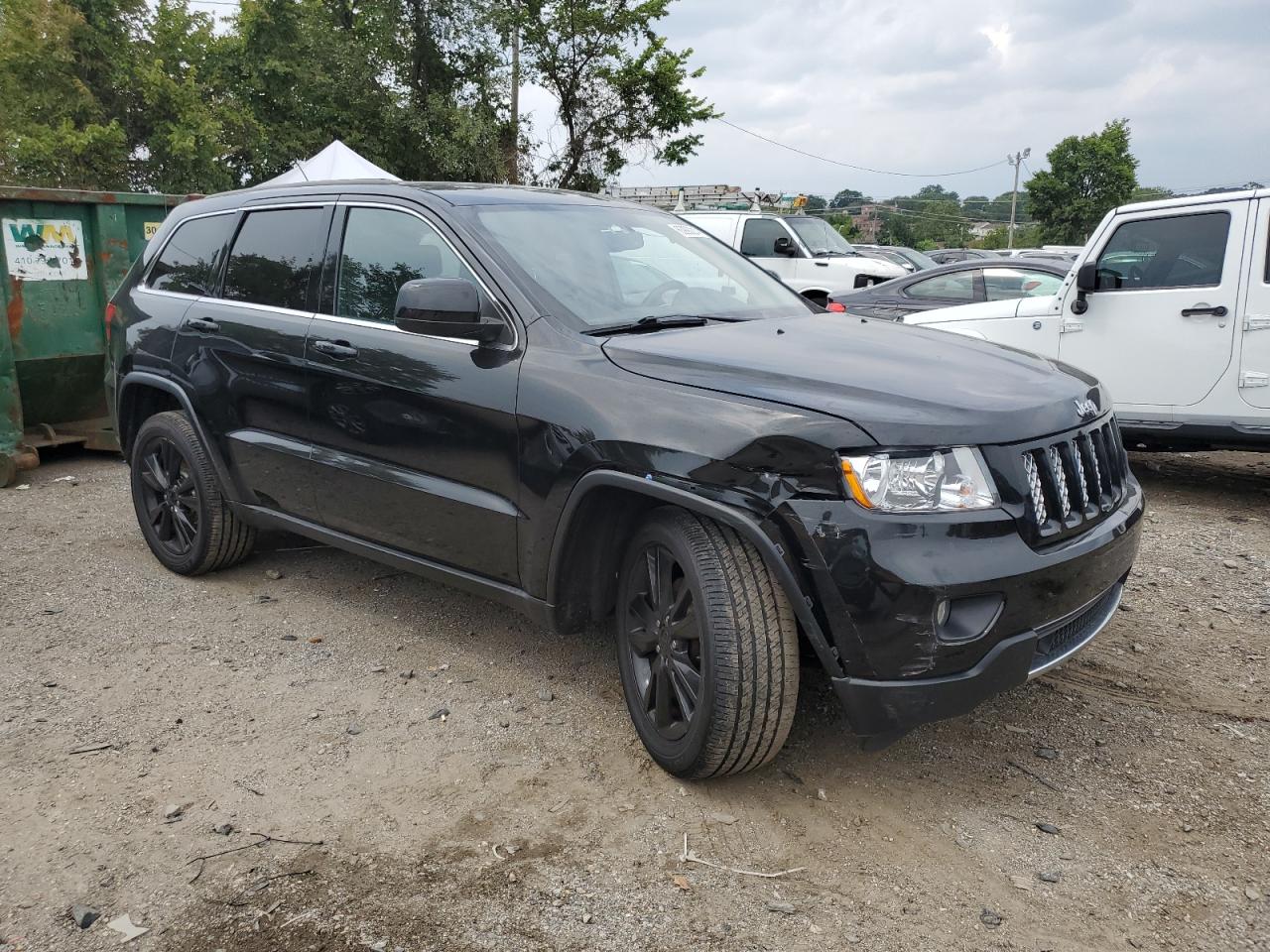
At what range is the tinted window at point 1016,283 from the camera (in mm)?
8883

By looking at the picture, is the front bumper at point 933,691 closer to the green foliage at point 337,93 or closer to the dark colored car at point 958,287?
the dark colored car at point 958,287

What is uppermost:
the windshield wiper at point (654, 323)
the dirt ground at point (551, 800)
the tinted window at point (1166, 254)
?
the tinted window at point (1166, 254)

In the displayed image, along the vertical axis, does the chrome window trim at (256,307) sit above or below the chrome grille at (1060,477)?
above

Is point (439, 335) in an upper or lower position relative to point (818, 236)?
lower

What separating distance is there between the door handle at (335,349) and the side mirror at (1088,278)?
4.72 metres

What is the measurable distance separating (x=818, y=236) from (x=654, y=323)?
1118 centimetres

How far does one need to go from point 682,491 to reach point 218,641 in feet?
7.88

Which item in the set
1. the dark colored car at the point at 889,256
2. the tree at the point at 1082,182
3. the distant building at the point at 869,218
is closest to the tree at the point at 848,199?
the distant building at the point at 869,218

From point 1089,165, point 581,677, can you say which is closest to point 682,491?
point 581,677

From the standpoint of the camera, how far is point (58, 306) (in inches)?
287

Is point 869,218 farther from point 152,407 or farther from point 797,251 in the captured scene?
point 152,407

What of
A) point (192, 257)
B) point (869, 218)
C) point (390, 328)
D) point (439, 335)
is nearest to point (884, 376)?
point (439, 335)

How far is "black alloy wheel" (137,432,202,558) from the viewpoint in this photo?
467 cm

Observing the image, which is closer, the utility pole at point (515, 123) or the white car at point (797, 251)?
the white car at point (797, 251)
